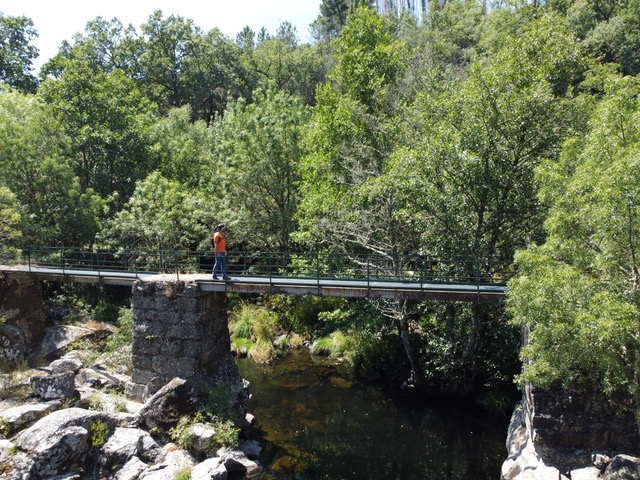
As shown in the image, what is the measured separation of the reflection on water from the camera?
12031 mm

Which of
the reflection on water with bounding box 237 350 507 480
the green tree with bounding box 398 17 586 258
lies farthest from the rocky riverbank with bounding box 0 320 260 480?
the green tree with bounding box 398 17 586 258

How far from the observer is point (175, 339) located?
1371 cm

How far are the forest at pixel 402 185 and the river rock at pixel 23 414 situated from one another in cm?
879

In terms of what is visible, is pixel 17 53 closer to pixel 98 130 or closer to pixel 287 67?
pixel 98 130

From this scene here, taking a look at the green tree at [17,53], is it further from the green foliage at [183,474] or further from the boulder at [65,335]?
the green foliage at [183,474]

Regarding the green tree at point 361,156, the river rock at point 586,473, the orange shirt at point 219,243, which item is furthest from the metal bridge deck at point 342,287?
the river rock at point 586,473

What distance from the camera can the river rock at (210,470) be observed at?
1057cm

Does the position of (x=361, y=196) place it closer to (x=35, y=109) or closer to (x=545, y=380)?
(x=545, y=380)

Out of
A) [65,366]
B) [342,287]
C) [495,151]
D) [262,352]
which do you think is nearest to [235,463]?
[342,287]

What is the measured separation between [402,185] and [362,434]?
8231 millimetres

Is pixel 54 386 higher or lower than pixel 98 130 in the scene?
lower

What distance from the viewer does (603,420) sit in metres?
9.59

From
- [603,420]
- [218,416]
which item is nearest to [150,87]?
[218,416]

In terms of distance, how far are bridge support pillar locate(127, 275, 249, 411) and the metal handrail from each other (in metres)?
1.06
